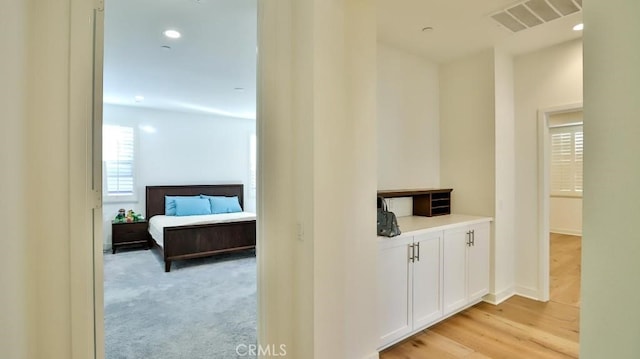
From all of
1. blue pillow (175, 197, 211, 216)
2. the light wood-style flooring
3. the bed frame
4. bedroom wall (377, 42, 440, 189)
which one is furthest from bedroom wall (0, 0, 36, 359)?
blue pillow (175, 197, 211, 216)

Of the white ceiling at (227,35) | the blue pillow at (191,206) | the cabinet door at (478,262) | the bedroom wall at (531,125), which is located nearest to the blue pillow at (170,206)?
the blue pillow at (191,206)

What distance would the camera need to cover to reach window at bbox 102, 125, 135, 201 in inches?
219

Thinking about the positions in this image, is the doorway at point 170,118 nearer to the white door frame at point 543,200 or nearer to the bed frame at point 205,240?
the bed frame at point 205,240

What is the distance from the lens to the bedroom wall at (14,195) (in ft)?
3.18

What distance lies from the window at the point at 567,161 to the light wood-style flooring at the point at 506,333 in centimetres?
439

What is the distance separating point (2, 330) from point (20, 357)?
0.25m

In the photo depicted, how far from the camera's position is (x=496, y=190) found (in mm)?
3178

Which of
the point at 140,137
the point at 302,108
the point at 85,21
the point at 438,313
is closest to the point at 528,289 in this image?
the point at 438,313

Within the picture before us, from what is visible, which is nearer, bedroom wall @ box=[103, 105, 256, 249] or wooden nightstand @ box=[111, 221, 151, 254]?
wooden nightstand @ box=[111, 221, 151, 254]

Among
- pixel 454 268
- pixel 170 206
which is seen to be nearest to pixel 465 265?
pixel 454 268

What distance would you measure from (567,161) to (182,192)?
28.0ft

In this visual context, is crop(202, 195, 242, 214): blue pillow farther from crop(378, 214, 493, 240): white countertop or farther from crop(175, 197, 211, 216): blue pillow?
crop(378, 214, 493, 240): white countertop

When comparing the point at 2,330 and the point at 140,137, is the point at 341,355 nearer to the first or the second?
the point at 2,330

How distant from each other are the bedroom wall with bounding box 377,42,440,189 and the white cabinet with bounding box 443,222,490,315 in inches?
29.9
